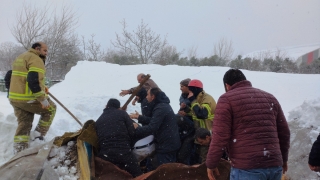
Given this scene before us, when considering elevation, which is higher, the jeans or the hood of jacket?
the hood of jacket

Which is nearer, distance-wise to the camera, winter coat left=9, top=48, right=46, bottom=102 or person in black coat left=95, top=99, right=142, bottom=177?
person in black coat left=95, top=99, right=142, bottom=177

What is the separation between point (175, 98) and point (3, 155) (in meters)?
6.91

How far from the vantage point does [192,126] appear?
442cm

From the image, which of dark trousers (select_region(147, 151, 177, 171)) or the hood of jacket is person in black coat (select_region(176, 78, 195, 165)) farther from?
the hood of jacket

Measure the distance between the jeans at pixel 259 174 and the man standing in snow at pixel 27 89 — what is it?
331 centimetres

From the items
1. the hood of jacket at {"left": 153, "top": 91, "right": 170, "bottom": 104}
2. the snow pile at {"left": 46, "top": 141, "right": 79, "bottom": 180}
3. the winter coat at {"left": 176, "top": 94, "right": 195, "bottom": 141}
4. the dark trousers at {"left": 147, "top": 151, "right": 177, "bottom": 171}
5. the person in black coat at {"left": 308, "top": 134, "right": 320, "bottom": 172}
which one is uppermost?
the hood of jacket at {"left": 153, "top": 91, "right": 170, "bottom": 104}

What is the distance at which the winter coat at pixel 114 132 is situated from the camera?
12.1 ft

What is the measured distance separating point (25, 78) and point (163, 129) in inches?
94.4

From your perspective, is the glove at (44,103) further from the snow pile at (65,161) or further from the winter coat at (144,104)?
the winter coat at (144,104)

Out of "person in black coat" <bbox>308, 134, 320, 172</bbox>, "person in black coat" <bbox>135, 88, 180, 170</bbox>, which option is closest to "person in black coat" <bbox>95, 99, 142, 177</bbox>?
"person in black coat" <bbox>135, 88, 180, 170</bbox>

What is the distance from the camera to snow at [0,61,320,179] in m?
5.32

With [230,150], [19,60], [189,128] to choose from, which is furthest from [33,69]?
[230,150]

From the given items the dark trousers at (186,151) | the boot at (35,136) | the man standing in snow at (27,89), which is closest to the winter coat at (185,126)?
the dark trousers at (186,151)

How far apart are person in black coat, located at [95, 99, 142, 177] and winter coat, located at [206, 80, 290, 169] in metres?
1.40
